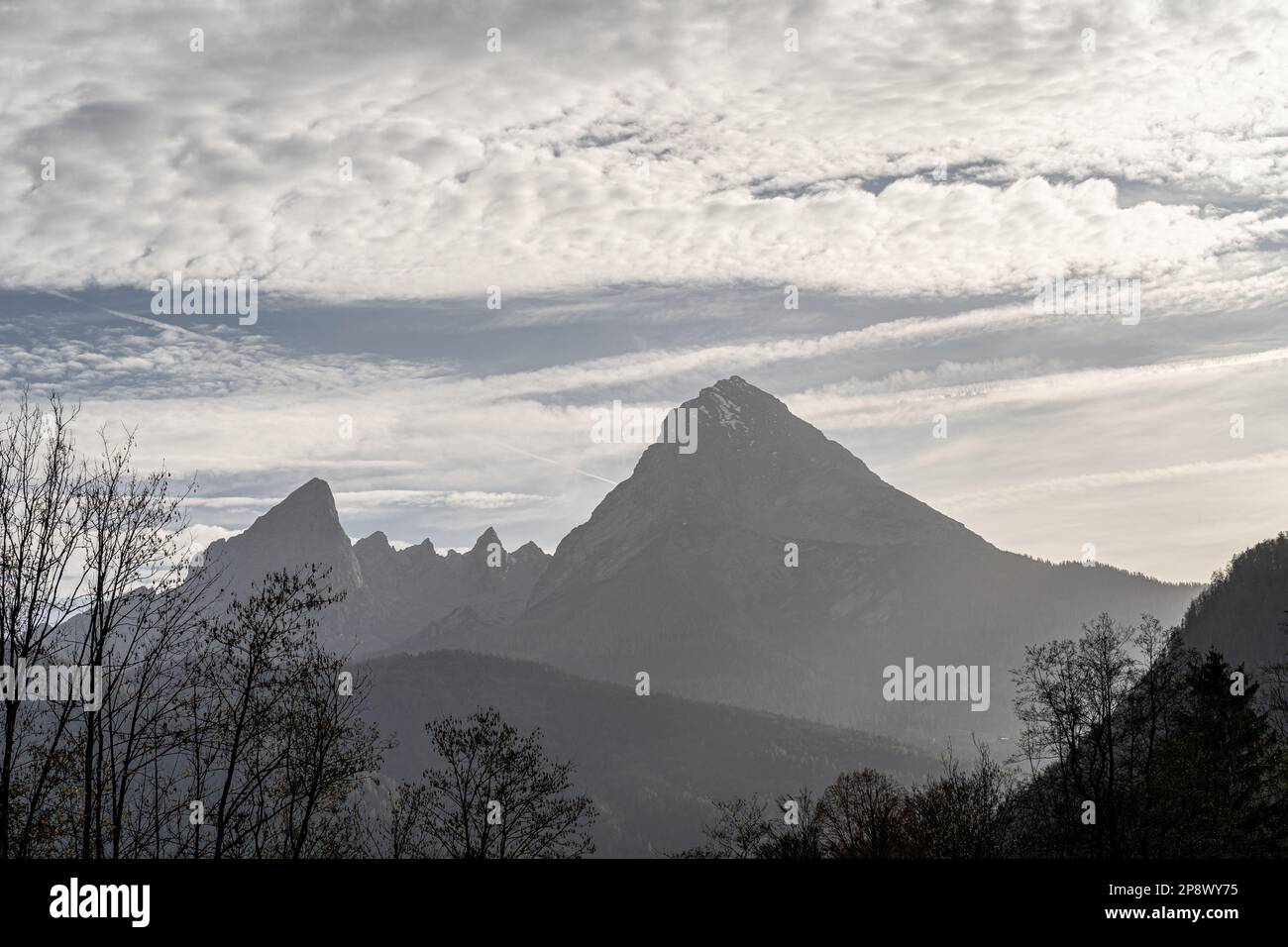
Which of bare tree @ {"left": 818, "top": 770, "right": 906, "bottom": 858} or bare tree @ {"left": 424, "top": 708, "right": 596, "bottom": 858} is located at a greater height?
bare tree @ {"left": 424, "top": 708, "right": 596, "bottom": 858}

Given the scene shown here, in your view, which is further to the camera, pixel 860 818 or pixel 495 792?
pixel 860 818

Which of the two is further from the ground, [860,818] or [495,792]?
[495,792]

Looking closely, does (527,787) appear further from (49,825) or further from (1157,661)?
(1157,661)

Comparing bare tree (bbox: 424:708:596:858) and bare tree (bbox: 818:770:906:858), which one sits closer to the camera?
bare tree (bbox: 424:708:596:858)

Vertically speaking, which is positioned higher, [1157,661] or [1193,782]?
[1157,661]

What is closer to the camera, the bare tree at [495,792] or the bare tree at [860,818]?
the bare tree at [495,792]

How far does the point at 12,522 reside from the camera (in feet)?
89.2

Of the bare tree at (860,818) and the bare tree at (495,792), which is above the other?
the bare tree at (495,792)
